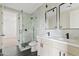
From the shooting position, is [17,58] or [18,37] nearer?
[17,58]

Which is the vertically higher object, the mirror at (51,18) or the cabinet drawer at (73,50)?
the mirror at (51,18)

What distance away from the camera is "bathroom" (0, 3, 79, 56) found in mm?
1734

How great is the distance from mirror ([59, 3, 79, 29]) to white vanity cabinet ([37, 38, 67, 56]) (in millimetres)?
400

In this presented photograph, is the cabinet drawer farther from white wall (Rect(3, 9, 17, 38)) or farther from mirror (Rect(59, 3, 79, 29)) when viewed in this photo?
white wall (Rect(3, 9, 17, 38))

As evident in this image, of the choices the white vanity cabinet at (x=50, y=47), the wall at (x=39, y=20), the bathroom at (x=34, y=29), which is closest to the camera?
the white vanity cabinet at (x=50, y=47)

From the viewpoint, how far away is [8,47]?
1.85 m

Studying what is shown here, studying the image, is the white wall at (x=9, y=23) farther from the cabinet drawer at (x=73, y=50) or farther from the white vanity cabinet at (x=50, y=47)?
the cabinet drawer at (x=73, y=50)

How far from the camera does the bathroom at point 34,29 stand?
173 centimetres

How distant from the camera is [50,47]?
1.84m

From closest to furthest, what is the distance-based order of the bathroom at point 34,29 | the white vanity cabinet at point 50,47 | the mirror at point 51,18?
the white vanity cabinet at point 50,47, the bathroom at point 34,29, the mirror at point 51,18

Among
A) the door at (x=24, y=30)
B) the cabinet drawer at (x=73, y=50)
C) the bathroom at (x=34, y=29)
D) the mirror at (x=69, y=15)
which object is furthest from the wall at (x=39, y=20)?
the cabinet drawer at (x=73, y=50)

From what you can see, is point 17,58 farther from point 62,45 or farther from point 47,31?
point 47,31

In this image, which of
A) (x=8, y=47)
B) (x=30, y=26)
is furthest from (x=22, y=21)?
(x=8, y=47)

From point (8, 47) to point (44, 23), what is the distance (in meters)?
0.73
